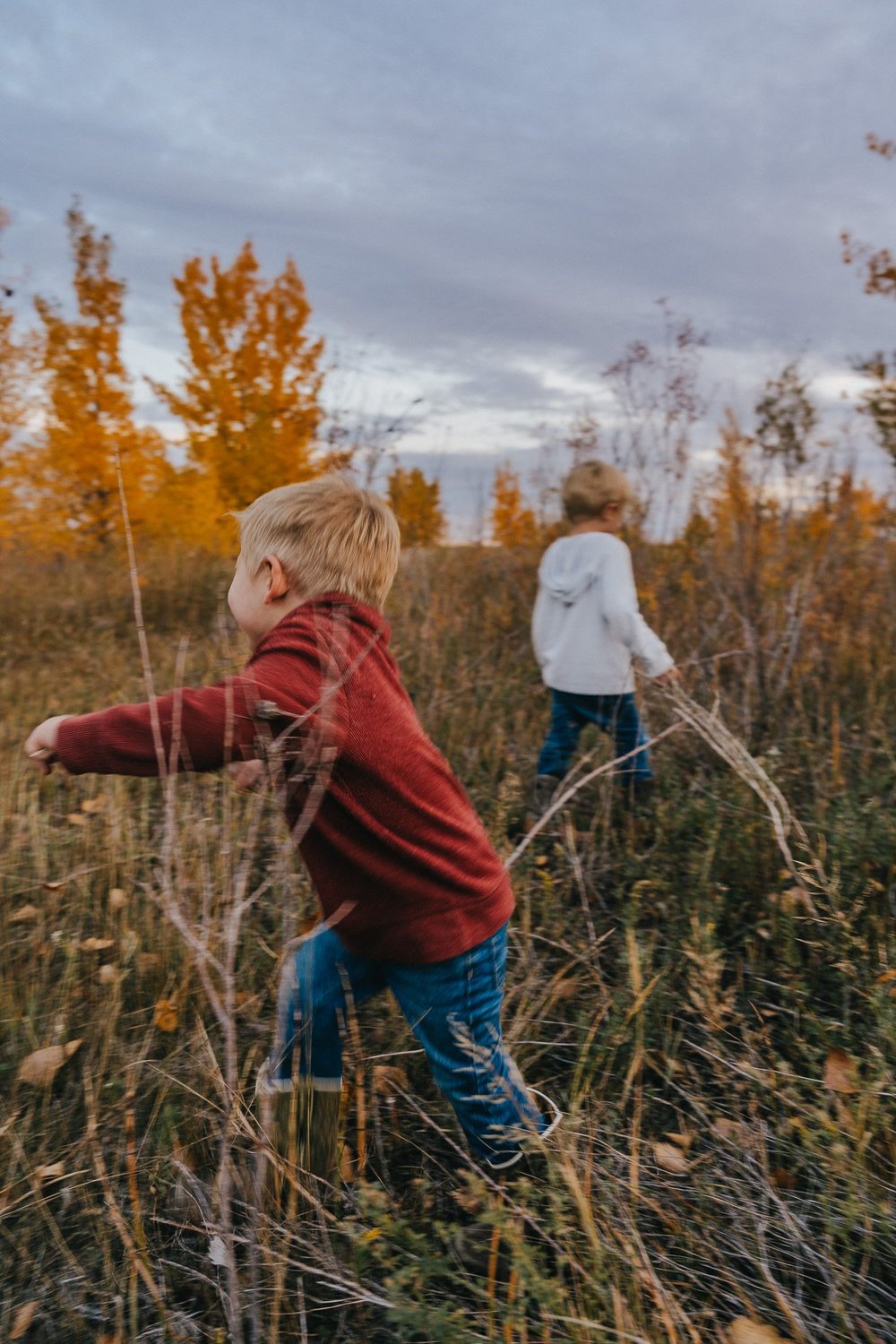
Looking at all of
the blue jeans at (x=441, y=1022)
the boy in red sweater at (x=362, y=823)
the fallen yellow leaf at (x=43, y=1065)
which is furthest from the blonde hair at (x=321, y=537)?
the fallen yellow leaf at (x=43, y=1065)

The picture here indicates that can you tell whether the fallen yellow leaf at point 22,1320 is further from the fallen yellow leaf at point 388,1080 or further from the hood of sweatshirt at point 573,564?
the hood of sweatshirt at point 573,564

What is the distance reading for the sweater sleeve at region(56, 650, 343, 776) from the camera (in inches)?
50.8

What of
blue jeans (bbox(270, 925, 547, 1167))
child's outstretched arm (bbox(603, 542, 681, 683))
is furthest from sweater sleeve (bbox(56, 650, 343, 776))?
child's outstretched arm (bbox(603, 542, 681, 683))

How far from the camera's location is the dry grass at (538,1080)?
1.34 metres

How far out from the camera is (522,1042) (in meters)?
1.93

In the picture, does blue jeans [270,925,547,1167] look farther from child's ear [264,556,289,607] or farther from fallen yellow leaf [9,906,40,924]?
fallen yellow leaf [9,906,40,924]

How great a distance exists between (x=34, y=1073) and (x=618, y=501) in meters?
2.88

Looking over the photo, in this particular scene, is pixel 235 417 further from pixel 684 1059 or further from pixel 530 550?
pixel 684 1059

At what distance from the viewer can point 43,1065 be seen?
187cm

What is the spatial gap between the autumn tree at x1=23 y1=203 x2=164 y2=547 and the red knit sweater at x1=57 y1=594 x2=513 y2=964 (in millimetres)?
9339

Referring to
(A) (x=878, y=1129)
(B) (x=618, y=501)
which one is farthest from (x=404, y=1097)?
(B) (x=618, y=501)

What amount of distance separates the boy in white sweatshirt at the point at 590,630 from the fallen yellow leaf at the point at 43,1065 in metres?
1.98

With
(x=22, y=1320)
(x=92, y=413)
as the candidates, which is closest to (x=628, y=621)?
(x=22, y=1320)

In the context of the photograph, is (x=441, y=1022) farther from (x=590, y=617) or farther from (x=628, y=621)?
(x=590, y=617)
